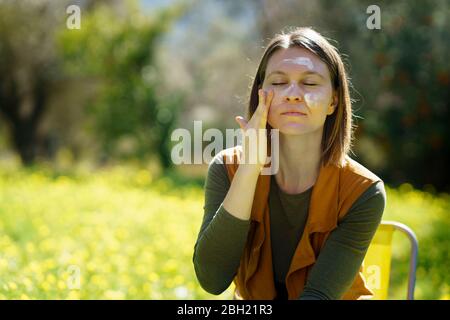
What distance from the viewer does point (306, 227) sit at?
1900 mm

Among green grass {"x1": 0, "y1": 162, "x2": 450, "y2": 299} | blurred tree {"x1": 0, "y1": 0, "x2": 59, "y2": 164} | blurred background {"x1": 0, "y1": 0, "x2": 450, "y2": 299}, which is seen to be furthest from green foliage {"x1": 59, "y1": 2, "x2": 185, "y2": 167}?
green grass {"x1": 0, "y1": 162, "x2": 450, "y2": 299}

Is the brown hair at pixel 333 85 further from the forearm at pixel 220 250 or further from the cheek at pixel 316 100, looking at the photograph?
the forearm at pixel 220 250

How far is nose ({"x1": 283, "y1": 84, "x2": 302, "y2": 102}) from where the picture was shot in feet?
6.02

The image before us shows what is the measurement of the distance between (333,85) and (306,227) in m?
0.45

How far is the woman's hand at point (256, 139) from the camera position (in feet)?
5.94

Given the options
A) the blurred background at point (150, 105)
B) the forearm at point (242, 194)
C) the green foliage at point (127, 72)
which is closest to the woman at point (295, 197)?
the forearm at point (242, 194)

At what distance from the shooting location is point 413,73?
10.8m

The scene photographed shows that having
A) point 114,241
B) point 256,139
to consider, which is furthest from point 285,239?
point 114,241

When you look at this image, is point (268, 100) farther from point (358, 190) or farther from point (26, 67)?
point (26, 67)

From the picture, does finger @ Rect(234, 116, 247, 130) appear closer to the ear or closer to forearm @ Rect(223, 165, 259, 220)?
forearm @ Rect(223, 165, 259, 220)

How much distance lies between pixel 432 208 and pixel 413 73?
340cm

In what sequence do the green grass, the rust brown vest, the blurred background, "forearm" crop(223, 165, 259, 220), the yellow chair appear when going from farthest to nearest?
1. the blurred background
2. the green grass
3. the yellow chair
4. the rust brown vest
5. "forearm" crop(223, 165, 259, 220)

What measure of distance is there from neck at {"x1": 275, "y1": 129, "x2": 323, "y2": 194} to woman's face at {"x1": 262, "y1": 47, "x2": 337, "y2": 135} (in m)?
0.08
